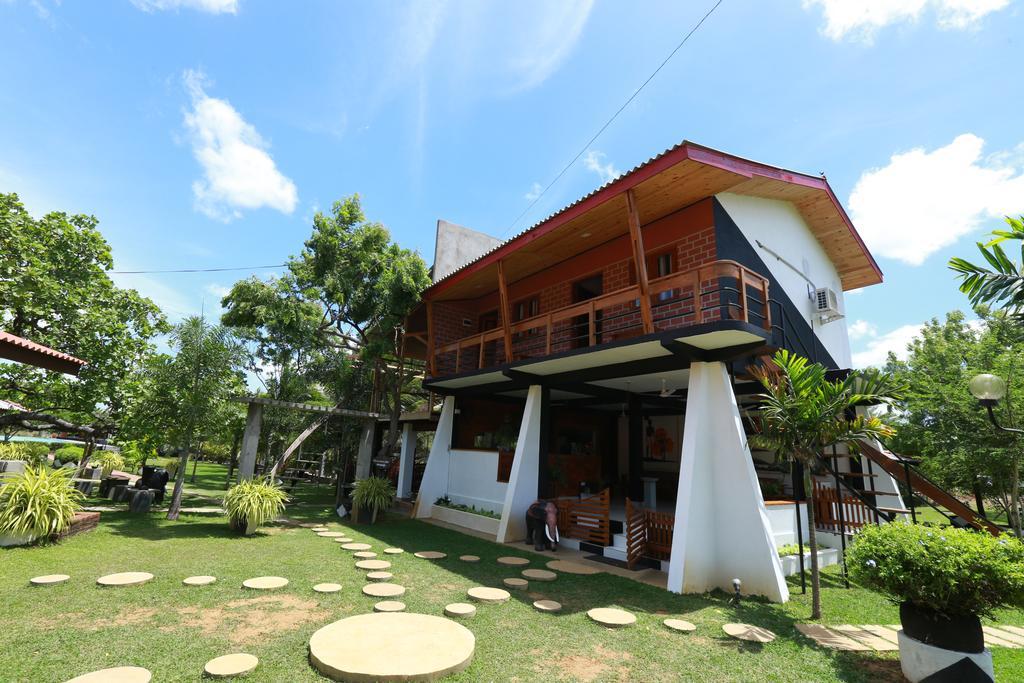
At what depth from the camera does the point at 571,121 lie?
9.38 metres

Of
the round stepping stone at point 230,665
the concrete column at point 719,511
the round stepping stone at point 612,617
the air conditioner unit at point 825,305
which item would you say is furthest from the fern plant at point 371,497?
the air conditioner unit at point 825,305

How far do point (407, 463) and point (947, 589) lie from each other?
15.5 metres

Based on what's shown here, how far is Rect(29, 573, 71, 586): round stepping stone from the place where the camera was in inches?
215

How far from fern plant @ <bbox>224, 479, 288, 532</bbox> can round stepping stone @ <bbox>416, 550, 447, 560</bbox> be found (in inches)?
147

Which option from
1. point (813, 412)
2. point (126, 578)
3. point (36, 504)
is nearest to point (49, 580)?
point (126, 578)

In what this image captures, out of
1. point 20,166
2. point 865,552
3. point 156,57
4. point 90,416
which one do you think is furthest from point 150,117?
point 865,552

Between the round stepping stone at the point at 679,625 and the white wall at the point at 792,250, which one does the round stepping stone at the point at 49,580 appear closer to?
the round stepping stone at the point at 679,625

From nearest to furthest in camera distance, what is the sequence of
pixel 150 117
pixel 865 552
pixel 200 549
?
1. pixel 865 552
2. pixel 200 549
3. pixel 150 117

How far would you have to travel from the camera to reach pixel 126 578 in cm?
582

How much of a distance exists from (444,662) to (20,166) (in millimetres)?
16835

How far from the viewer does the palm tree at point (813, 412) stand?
19.5 feet

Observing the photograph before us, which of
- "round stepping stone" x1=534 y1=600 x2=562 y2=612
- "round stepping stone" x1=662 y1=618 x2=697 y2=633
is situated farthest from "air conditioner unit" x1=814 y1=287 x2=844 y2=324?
"round stepping stone" x1=534 y1=600 x2=562 y2=612

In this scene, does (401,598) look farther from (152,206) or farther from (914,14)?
(152,206)

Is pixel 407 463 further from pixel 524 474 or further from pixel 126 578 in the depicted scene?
pixel 126 578
